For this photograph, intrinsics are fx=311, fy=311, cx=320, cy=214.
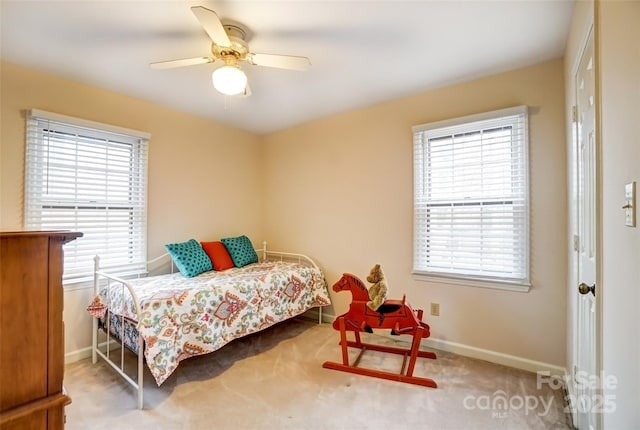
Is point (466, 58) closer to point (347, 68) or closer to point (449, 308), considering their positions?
point (347, 68)

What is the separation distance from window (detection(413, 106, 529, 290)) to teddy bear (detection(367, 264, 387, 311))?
2.17 ft

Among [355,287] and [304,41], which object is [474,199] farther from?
[304,41]

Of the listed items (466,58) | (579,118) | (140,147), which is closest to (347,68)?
(466,58)

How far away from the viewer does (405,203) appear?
3.03 m

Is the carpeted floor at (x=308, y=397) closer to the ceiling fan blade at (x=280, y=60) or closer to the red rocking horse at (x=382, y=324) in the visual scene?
the red rocking horse at (x=382, y=324)

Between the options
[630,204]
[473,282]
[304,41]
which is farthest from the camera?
[473,282]

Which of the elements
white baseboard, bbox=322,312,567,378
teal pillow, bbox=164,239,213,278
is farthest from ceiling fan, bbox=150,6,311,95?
white baseboard, bbox=322,312,567,378

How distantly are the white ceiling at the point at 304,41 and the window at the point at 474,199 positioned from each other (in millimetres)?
458

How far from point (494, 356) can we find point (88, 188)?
3749 mm

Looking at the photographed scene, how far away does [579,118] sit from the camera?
5.74ft

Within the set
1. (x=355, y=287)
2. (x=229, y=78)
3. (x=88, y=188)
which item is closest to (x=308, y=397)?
(x=355, y=287)

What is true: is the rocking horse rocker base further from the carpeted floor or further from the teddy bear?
the teddy bear

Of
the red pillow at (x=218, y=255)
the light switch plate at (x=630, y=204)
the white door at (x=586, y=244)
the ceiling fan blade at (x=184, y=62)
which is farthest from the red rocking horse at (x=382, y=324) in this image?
the ceiling fan blade at (x=184, y=62)

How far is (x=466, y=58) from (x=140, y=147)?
3.00 meters
